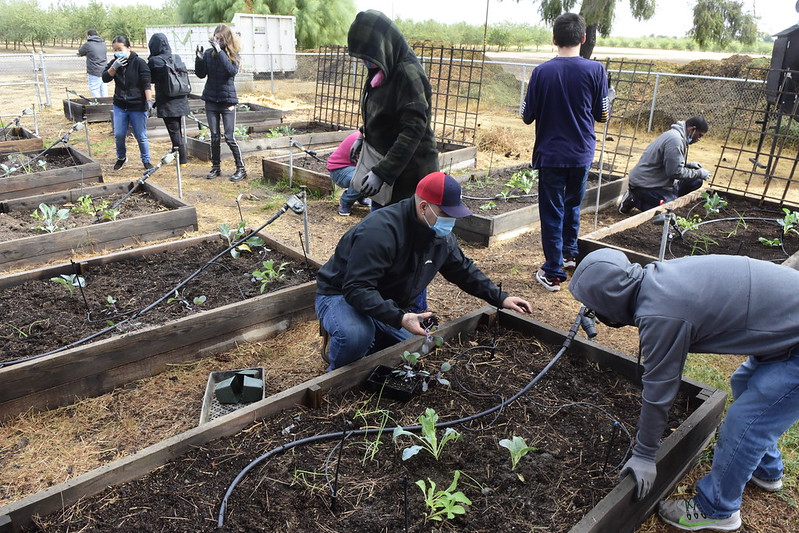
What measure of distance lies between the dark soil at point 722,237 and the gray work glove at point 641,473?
3.04 m

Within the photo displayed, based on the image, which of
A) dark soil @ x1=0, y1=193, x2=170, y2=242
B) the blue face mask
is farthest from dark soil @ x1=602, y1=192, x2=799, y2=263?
dark soil @ x1=0, y1=193, x2=170, y2=242

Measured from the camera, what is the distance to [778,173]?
10211mm

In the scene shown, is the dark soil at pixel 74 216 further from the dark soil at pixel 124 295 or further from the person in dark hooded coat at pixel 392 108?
the person in dark hooded coat at pixel 392 108

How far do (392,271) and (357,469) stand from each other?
3.30 ft

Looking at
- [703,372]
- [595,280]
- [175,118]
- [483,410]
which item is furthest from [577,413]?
[175,118]

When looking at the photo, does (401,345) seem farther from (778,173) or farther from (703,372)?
(778,173)

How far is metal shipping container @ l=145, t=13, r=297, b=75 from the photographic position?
22.2 meters

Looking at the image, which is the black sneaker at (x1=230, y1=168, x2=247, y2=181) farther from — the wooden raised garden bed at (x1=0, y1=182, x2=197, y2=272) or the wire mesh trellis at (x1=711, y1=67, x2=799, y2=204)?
the wire mesh trellis at (x1=711, y1=67, x2=799, y2=204)

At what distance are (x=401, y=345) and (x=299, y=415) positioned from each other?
0.68 meters

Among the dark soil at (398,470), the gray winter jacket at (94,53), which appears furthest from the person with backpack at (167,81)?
the gray winter jacket at (94,53)

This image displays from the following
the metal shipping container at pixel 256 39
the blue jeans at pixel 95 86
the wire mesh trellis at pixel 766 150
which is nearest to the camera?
the wire mesh trellis at pixel 766 150

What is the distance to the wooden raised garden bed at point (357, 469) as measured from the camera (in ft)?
6.70

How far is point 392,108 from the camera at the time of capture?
3479mm

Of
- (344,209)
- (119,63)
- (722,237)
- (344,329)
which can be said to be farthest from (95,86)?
(722,237)
